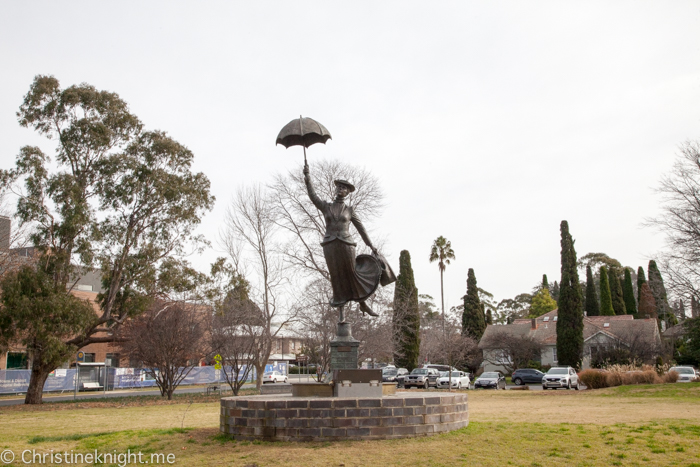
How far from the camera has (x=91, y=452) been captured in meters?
7.70

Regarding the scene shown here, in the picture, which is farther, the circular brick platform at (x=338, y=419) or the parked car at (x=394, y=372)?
the parked car at (x=394, y=372)

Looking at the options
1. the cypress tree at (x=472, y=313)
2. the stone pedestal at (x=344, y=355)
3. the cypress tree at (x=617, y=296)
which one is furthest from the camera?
the cypress tree at (x=617, y=296)

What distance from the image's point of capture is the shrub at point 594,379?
81.5ft

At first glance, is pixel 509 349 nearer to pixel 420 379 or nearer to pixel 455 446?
pixel 420 379

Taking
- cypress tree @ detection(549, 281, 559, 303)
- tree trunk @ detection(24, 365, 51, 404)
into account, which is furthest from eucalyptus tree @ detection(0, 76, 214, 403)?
cypress tree @ detection(549, 281, 559, 303)

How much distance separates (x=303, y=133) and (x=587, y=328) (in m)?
47.6

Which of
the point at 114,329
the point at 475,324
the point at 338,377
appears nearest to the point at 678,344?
the point at 475,324

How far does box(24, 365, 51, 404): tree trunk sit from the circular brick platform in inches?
736

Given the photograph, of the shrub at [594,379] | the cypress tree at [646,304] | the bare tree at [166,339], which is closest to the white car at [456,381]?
the shrub at [594,379]

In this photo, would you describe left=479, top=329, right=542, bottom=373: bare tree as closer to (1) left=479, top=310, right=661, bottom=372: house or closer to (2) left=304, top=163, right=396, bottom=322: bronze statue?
(1) left=479, top=310, right=661, bottom=372: house

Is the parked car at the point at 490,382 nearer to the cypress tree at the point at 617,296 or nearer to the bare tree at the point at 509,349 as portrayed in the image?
the bare tree at the point at 509,349

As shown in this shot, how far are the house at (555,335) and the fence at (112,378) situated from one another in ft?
64.9

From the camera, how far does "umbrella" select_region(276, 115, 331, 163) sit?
10180mm

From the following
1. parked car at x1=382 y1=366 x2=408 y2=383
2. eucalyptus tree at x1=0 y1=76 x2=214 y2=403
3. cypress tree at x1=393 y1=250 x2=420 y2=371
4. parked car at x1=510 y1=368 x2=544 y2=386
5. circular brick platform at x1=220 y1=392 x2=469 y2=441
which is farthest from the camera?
parked car at x1=510 y1=368 x2=544 y2=386
